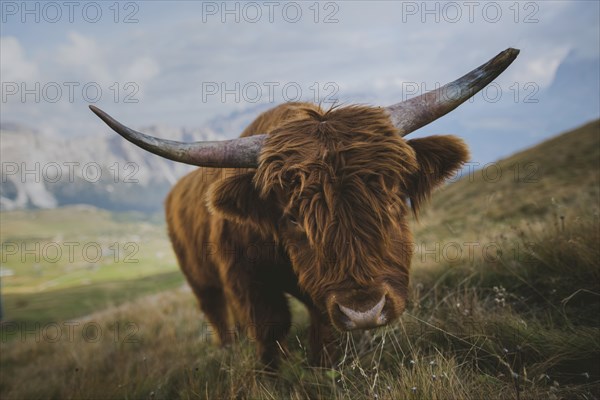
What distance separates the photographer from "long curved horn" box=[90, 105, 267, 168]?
9.81 ft

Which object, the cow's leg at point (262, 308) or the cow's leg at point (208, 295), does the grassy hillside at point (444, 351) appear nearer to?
the cow's leg at point (262, 308)

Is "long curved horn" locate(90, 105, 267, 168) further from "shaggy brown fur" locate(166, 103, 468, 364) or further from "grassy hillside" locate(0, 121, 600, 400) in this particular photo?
"grassy hillside" locate(0, 121, 600, 400)

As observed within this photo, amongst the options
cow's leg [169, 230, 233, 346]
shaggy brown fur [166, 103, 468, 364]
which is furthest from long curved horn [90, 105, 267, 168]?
cow's leg [169, 230, 233, 346]

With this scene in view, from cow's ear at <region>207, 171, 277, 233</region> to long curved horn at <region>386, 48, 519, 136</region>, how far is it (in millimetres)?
1293

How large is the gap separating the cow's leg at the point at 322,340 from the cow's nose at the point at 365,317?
1433 millimetres

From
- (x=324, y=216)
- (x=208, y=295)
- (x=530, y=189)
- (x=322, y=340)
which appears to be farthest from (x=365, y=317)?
(x=530, y=189)

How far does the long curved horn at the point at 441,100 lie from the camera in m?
3.18

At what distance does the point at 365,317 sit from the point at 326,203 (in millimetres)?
826

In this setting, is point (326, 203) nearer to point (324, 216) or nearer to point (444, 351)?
point (324, 216)

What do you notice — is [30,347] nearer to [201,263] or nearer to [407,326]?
[201,263]

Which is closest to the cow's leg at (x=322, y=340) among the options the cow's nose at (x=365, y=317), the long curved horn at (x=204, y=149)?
the cow's nose at (x=365, y=317)

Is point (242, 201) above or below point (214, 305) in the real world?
above

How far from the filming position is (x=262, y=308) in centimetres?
404

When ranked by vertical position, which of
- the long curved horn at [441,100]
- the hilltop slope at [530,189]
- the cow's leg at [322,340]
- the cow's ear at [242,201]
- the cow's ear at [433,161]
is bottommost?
the hilltop slope at [530,189]
